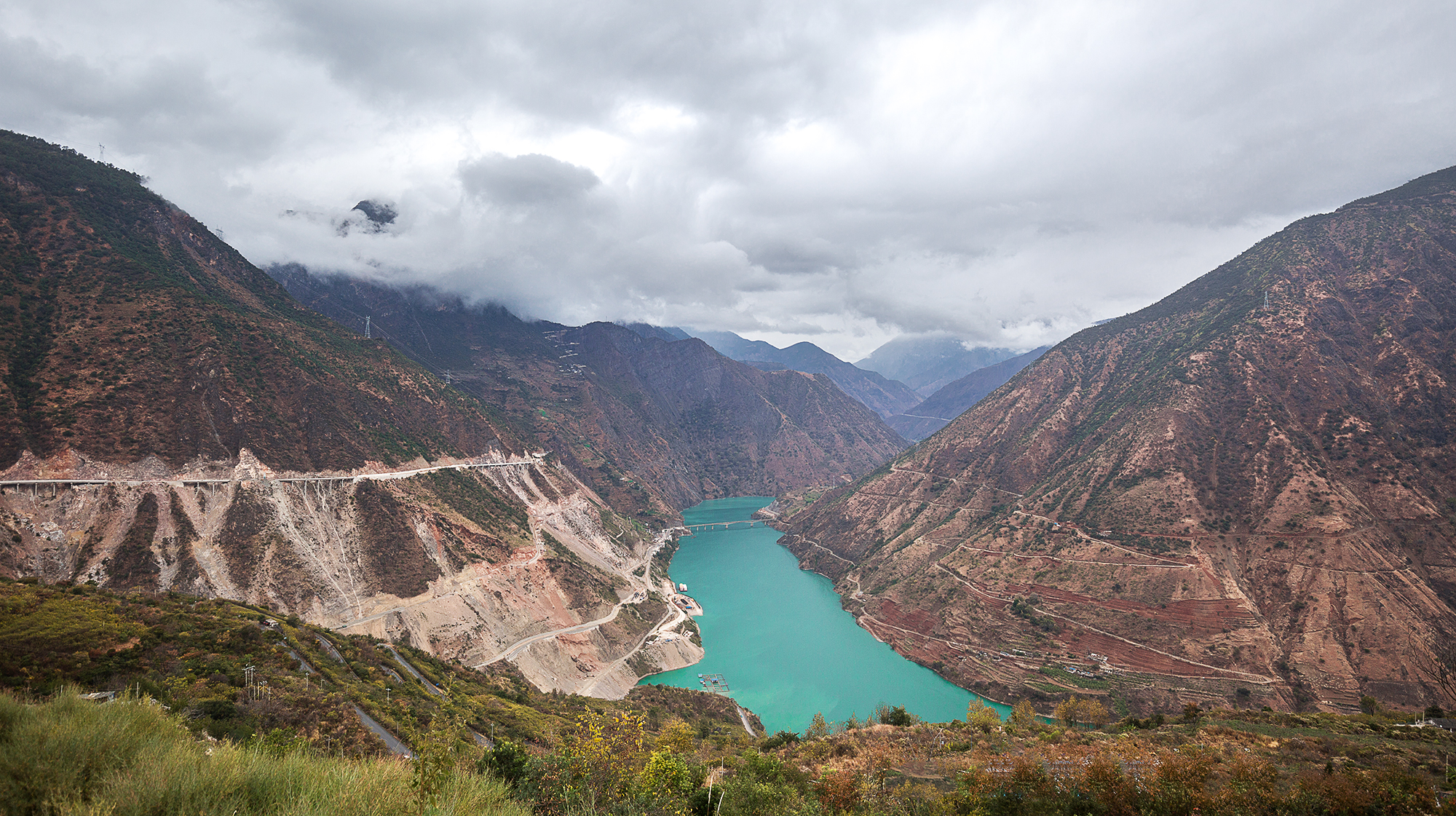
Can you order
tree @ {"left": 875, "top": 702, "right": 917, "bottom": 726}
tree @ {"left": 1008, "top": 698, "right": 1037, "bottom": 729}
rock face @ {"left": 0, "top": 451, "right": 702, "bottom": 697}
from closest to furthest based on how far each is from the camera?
tree @ {"left": 875, "top": 702, "right": 917, "bottom": 726}
rock face @ {"left": 0, "top": 451, "right": 702, "bottom": 697}
tree @ {"left": 1008, "top": 698, "right": 1037, "bottom": 729}

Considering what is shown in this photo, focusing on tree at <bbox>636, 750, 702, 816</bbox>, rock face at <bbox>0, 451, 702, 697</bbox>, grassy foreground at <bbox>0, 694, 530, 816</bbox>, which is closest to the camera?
grassy foreground at <bbox>0, 694, 530, 816</bbox>

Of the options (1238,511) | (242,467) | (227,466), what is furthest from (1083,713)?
(227,466)

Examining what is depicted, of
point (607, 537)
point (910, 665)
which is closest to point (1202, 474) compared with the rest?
point (910, 665)

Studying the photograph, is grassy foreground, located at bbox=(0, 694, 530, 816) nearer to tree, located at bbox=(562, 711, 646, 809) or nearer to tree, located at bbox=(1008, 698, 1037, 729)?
tree, located at bbox=(562, 711, 646, 809)

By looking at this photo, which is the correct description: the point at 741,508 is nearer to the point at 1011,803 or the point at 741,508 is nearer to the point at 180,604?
the point at 180,604

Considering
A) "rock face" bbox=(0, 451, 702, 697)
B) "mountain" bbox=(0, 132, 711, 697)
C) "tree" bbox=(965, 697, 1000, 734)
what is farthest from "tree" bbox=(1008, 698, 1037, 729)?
"mountain" bbox=(0, 132, 711, 697)

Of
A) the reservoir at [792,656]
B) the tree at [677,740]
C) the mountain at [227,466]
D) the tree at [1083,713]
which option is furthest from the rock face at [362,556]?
the tree at [1083,713]

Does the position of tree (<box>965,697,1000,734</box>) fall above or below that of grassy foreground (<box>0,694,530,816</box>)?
below
